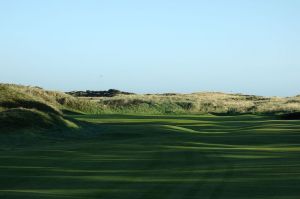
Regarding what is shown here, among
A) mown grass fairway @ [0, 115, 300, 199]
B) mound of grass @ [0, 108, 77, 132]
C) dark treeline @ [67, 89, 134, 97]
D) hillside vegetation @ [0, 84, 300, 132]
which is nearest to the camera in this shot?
mown grass fairway @ [0, 115, 300, 199]

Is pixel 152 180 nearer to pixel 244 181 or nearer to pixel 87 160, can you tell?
pixel 244 181

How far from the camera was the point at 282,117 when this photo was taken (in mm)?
63875

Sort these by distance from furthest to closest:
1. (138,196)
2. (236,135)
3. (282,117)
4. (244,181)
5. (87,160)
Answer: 1. (282,117)
2. (236,135)
3. (87,160)
4. (244,181)
5. (138,196)

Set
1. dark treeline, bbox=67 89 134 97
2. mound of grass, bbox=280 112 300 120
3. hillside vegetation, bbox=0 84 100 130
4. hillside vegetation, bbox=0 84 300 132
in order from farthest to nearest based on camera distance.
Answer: dark treeline, bbox=67 89 134 97 → mound of grass, bbox=280 112 300 120 → hillside vegetation, bbox=0 84 300 132 → hillside vegetation, bbox=0 84 100 130

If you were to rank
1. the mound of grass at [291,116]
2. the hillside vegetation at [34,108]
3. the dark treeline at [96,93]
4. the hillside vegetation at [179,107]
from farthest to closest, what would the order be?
the dark treeline at [96,93], the hillside vegetation at [179,107], the mound of grass at [291,116], the hillside vegetation at [34,108]

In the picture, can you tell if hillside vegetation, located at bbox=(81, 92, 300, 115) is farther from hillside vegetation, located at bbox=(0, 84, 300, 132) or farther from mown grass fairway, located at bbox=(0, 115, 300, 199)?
mown grass fairway, located at bbox=(0, 115, 300, 199)

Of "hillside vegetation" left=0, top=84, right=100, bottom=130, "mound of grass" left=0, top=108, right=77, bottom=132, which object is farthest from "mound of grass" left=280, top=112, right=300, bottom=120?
Result: "mound of grass" left=0, top=108, right=77, bottom=132

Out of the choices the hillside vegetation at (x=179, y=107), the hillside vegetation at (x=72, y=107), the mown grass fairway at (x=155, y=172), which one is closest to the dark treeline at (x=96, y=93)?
the hillside vegetation at (x=72, y=107)

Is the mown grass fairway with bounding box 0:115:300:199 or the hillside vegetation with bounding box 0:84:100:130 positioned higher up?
the hillside vegetation with bounding box 0:84:100:130

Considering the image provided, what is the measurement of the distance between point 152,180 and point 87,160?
6549 mm

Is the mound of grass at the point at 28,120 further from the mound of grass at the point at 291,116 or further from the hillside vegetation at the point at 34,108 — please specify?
the mound of grass at the point at 291,116

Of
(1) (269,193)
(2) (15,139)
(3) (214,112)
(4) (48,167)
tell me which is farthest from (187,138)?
(3) (214,112)

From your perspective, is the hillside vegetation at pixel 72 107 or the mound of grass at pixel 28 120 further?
the hillside vegetation at pixel 72 107

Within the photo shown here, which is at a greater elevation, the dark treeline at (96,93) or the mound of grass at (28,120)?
the dark treeline at (96,93)
